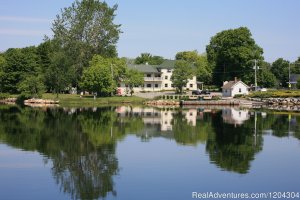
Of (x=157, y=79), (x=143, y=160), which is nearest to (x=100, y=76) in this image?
(x=157, y=79)

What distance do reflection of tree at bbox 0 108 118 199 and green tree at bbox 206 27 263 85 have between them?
55480 mm

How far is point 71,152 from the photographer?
27016mm

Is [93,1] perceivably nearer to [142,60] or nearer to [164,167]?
[142,60]

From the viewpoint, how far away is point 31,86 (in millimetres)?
82625

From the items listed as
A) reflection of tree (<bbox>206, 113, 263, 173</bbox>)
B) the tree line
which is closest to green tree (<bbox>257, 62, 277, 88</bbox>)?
the tree line

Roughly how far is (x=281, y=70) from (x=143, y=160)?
99.5 meters

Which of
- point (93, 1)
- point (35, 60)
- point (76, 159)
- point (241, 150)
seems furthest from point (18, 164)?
point (35, 60)

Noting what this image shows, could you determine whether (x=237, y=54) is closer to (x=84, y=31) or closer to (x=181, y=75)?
(x=181, y=75)

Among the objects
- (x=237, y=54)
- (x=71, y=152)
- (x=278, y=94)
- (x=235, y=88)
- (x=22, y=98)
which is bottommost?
(x=71, y=152)

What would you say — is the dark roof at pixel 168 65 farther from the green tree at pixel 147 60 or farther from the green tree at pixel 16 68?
the green tree at pixel 16 68

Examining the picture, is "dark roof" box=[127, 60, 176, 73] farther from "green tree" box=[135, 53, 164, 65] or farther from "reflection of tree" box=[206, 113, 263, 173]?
"reflection of tree" box=[206, 113, 263, 173]

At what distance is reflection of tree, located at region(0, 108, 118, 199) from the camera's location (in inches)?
760

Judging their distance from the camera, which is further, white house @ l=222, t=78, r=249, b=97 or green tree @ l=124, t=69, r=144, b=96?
green tree @ l=124, t=69, r=144, b=96

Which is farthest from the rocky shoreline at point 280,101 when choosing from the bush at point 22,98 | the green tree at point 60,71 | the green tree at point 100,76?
the bush at point 22,98
